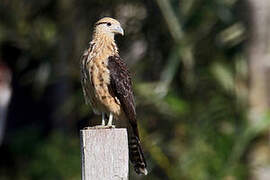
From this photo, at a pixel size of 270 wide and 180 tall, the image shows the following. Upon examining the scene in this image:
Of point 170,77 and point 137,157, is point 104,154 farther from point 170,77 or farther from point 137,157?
point 170,77

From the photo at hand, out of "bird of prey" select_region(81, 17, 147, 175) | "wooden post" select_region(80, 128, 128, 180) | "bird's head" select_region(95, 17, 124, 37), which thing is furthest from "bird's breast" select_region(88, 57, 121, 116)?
"wooden post" select_region(80, 128, 128, 180)

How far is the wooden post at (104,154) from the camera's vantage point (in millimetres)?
4227

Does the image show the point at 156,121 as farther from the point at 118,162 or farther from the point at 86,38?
the point at 118,162

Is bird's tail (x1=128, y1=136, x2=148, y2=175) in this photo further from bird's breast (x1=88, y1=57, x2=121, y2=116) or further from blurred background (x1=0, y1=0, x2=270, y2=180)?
blurred background (x1=0, y1=0, x2=270, y2=180)

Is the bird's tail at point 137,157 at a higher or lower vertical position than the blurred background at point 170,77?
lower

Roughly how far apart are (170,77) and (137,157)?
4091 mm

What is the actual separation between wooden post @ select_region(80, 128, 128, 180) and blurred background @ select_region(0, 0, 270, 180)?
4.21 meters

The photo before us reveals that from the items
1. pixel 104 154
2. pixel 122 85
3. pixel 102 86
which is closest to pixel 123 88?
pixel 122 85

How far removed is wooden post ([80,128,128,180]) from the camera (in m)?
4.23

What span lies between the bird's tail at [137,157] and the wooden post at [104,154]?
0.89m

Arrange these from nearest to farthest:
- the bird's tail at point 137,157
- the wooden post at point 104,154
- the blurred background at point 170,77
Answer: the wooden post at point 104,154, the bird's tail at point 137,157, the blurred background at point 170,77

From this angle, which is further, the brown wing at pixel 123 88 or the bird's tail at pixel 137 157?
the brown wing at pixel 123 88

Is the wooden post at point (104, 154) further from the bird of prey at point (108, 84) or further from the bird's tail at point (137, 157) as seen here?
the bird of prey at point (108, 84)

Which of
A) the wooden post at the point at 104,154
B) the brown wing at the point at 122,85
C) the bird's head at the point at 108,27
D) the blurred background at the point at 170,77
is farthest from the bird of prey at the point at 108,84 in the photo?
the blurred background at the point at 170,77
